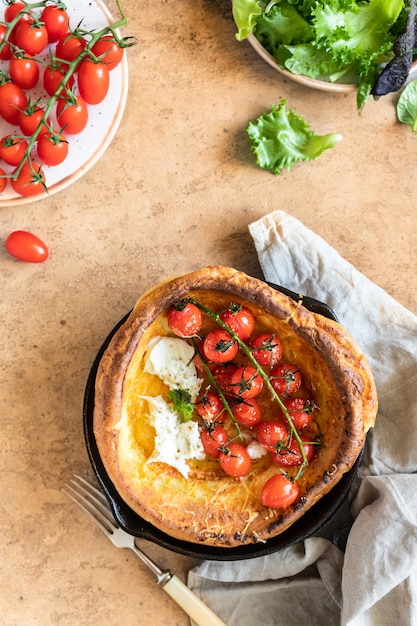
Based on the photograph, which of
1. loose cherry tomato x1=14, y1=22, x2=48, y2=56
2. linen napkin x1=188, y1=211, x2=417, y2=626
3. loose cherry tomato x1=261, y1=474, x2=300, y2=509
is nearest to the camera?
loose cherry tomato x1=261, y1=474, x2=300, y2=509

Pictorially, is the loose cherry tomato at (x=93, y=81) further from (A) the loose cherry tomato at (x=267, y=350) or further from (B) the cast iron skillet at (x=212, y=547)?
(A) the loose cherry tomato at (x=267, y=350)

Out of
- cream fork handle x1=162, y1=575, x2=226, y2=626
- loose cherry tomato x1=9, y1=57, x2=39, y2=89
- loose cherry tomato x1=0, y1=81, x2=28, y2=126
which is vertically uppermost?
loose cherry tomato x1=9, y1=57, x2=39, y2=89

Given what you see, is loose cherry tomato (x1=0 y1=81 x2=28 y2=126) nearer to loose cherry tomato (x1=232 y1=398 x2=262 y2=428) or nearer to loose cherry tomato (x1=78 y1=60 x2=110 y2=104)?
loose cherry tomato (x1=78 y1=60 x2=110 y2=104)

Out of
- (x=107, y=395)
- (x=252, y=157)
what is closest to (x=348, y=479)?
(x=107, y=395)

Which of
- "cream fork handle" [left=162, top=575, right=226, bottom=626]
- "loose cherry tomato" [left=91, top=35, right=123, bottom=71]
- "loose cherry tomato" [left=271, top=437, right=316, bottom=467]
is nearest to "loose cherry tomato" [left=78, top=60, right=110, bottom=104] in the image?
"loose cherry tomato" [left=91, top=35, right=123, bottom=71]

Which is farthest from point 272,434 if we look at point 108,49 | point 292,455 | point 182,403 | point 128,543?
point 108,49

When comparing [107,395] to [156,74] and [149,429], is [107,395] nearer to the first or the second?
[149,429]
